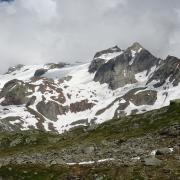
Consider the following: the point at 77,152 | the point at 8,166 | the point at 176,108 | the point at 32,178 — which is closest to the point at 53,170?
the point at 32,178

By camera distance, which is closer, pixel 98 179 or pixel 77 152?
pixel 98 179

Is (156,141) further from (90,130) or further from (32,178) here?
(90,130)

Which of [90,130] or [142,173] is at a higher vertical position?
[142,173]

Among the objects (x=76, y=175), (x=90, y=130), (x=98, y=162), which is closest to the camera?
(x=76, y=175)

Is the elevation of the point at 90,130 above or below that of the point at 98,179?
below

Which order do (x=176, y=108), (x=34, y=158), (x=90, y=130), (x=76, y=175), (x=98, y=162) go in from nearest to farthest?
(x=76, y=175) < (x=98, y=162) < (x=34, y=158) < (x=176, y=108) < (x=90, y=130)

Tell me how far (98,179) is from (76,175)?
376 cm

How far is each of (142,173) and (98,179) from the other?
4855 mm

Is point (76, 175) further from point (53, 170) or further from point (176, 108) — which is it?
point (176, 108)

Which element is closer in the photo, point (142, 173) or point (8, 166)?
point (142, 173)

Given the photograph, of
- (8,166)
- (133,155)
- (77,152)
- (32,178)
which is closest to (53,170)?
(32,178)

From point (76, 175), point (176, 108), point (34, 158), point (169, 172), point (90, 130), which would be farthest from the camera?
point (90, 130)

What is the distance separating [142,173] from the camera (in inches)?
1980

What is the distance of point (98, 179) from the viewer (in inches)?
2007
